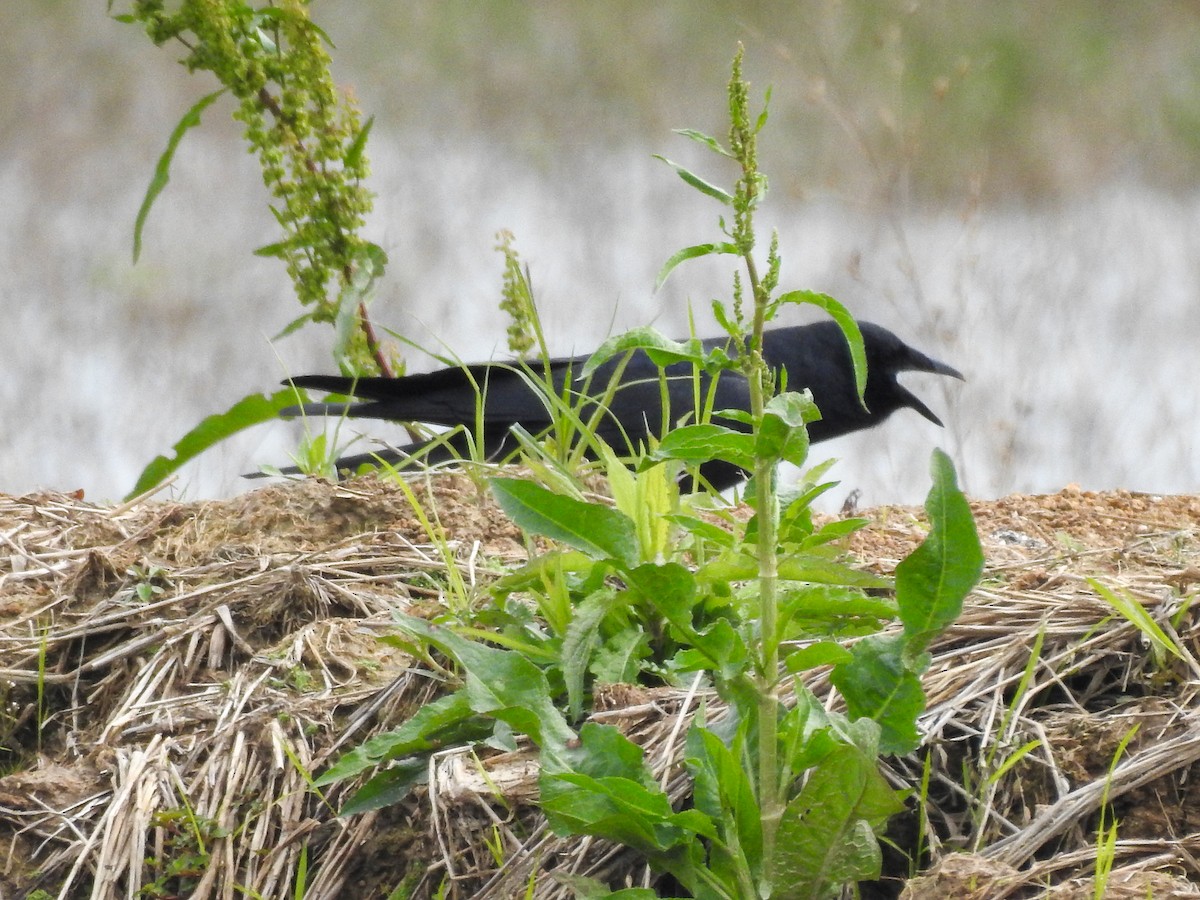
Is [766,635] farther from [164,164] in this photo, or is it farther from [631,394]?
[631,394]

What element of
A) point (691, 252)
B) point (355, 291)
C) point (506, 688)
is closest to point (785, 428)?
point (691, 252)

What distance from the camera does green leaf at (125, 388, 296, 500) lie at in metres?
2.60

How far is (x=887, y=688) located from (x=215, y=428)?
188cm

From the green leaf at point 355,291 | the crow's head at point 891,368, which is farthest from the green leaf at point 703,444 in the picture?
the crow's head at point 891,368

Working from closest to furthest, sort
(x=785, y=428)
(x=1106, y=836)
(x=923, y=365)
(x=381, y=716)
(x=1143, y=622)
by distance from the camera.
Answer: (x=785, y=428) < (x=1106, y=836) < (x=1143, y=622) < (x=381, y=716) < (x=923, y=365)

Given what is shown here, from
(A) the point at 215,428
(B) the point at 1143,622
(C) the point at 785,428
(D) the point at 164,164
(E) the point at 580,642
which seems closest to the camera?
(C) the point at 785,428

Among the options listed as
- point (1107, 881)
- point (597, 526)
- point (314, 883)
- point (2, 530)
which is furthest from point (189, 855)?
point (2, 530)

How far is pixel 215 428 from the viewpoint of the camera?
2652mm

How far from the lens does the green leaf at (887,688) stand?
115 cm

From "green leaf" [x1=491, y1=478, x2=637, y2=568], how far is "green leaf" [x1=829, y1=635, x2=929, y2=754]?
0.25 metres

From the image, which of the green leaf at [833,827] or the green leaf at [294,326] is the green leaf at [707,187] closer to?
the green leaf at [833,827]

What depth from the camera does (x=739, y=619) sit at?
4.66ft

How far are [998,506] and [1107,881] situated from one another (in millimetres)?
1317

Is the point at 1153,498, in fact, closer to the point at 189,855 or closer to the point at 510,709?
the point at 510,709
